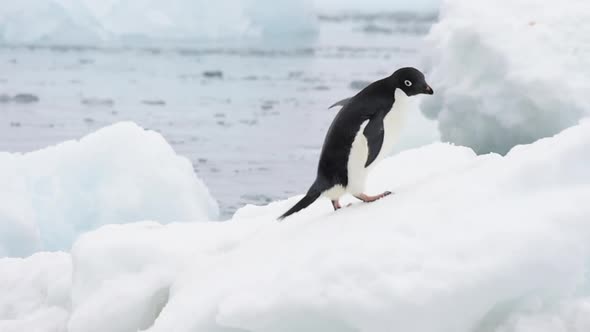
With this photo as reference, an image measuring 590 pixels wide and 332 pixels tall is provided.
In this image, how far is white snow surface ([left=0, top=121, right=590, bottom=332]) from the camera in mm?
2250

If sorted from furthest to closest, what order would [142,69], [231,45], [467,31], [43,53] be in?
[231,45] < [43,53] < [142,69] < [467,31]

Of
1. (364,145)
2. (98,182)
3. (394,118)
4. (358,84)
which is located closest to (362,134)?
(364,145)

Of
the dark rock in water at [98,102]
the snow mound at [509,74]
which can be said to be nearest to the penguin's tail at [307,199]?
→ the snow mound at [509,74]

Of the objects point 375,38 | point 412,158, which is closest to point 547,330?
point 412,158

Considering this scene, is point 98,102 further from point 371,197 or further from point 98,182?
point 371,197

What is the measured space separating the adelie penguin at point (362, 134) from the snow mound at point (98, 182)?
3.40m

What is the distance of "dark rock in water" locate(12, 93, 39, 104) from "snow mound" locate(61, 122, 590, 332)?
14165 mm

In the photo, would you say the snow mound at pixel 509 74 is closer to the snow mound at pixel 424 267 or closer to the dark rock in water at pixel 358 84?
the snow mound at pixel 424 267

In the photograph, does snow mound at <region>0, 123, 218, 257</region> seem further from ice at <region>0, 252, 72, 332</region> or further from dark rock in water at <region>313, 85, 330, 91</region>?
dark rock in water at <region>313, 85, 330, 91</region>

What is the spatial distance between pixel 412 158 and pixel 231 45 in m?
25.3

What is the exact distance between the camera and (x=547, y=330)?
7.32 ft

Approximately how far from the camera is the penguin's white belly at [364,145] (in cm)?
304

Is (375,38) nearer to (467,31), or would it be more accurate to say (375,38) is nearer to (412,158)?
(467,31)

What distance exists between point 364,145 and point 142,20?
2399cm
